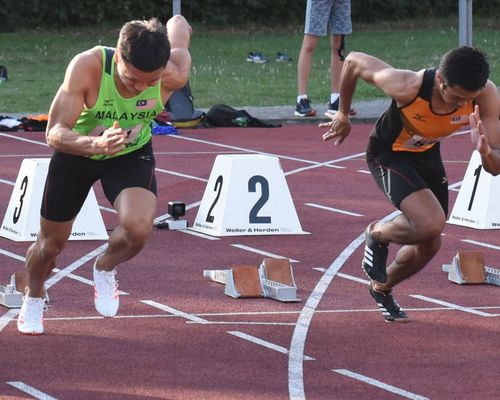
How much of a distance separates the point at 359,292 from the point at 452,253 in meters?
1.61

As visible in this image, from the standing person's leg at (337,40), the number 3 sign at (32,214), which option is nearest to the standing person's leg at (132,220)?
the number 3 sign at (32,214)

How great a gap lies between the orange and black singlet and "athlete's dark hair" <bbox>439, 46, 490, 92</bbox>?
31 centimetres

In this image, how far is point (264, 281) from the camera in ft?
28.8

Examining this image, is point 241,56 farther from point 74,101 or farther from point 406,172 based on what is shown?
point 74,101

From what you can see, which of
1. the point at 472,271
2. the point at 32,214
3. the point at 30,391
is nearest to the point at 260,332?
the point at 30,391

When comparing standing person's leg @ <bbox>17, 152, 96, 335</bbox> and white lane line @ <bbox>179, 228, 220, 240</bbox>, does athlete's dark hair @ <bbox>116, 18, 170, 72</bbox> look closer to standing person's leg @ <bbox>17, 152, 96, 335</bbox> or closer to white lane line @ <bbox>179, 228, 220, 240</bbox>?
standing person's leg @ <bbox>17, 152, 96, 335</bbox>

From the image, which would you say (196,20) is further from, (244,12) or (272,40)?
(272,40)

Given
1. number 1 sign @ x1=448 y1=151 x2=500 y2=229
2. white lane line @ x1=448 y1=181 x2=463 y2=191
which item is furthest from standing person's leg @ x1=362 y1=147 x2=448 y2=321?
white lane line @ x1=448 y1=181 x2=463 y2=191

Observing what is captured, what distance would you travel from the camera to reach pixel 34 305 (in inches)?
295

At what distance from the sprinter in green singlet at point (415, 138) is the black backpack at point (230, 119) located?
8487 millimetres

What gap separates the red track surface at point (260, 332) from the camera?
6.61m

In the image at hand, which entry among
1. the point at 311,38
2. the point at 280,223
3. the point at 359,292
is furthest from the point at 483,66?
the point at 311,38

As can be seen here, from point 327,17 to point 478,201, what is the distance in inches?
221

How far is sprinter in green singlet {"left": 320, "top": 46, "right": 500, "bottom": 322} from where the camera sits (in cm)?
737
